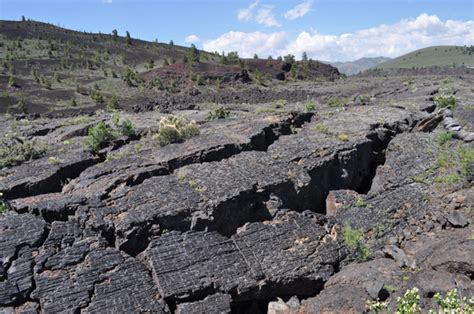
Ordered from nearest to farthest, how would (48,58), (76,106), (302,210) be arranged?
(302,210)
(76,106)
(48,58)

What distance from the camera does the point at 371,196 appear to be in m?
13.3

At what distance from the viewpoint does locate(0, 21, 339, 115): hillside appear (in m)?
37.4

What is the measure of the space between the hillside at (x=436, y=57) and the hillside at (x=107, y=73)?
6444cm

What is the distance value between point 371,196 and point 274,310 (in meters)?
5.33

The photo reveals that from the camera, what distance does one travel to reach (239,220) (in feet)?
38.8

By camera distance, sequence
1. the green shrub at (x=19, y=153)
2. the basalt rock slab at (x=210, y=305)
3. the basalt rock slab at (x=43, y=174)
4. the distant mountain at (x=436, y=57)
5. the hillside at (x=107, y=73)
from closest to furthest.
Result: the basalt rock slab at (x=210, y=305), the basalt rock slab at (x=43, y=174), the green shrub at (x=19, y=153), the hillside at (x=107, y=73), the distant mountain at (x=436, y=57)

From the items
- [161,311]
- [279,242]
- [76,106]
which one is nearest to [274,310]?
[279,242]

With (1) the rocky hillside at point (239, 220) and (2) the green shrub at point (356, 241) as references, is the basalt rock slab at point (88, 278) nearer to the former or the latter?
(1) the rocky hillside at point (239, 220)

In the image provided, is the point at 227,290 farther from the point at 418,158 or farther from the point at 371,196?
the point at 418,158

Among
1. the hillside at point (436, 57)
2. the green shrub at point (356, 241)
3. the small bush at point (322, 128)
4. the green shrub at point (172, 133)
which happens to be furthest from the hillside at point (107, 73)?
the hillside at point (436, 57)

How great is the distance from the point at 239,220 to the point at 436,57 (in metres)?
137

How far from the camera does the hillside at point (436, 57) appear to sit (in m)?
118

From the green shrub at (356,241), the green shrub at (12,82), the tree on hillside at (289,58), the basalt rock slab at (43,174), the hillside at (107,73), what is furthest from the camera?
the tree on hillside at (289,58)

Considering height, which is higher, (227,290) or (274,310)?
(227,290)
